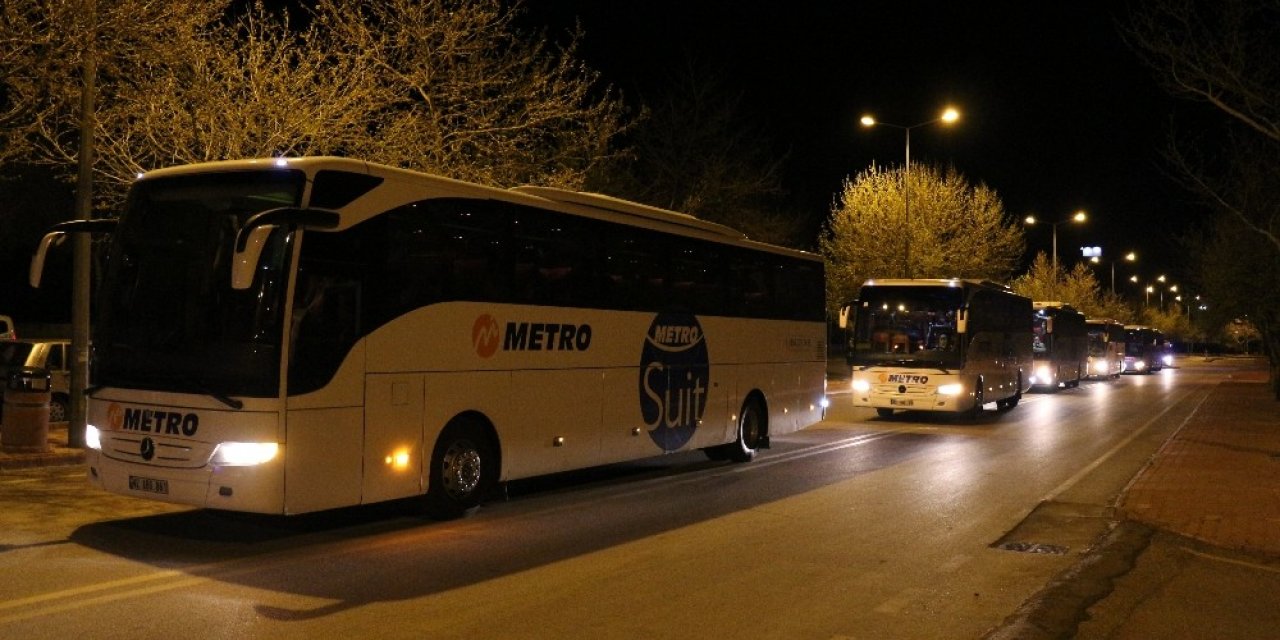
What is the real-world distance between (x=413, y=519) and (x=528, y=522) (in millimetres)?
1204

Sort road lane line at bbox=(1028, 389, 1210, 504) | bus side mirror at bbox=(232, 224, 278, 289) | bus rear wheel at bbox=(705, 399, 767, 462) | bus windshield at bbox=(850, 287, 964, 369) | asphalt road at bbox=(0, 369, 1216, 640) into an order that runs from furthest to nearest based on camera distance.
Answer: bus windshield at bbox=(850, 287, 964, 369) → bus rear wheel at bbox=(705, 399, 767, 462) → road lane line at bbox=(1028, 389, 1210, 504) → bus side mirror at bbox=(232, 224, 278, 289) → asphalt road at bbox=(0, 369, 1216, 640)

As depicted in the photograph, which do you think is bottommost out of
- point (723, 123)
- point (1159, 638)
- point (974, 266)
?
point (1159, 638)

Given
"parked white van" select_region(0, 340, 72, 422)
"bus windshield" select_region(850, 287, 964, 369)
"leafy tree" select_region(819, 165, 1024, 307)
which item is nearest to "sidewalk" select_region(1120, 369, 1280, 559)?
"bus windshield" select_region(850, 287, 964, 369)

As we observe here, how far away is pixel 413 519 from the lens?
11.4m

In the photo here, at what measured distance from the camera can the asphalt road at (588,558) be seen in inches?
290

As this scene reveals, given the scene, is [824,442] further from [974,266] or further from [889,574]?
[974,266]

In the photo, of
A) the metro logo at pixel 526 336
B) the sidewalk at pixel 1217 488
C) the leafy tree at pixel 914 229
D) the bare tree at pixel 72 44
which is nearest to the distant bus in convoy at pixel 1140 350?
the leafy tree at pixel 914 229

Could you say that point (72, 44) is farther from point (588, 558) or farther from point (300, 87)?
point (588, 558)

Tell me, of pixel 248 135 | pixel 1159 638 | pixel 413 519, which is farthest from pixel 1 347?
pixel 1159 638

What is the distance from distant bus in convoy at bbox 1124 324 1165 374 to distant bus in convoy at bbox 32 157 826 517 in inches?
2498

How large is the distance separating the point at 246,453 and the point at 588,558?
3.01 meters

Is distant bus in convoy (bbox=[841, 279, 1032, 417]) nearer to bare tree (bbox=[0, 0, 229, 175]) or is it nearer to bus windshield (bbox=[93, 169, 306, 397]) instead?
bare tree (bbox=[0, 0, 229, 175])

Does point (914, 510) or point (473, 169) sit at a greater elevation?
point (473, 169)

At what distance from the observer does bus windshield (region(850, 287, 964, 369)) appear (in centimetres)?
2464
